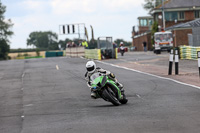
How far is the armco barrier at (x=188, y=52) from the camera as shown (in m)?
33.5

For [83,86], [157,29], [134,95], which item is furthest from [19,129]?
[157,29]

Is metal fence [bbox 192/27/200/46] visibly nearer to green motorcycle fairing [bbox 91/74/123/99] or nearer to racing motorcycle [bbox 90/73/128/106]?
racing motorcycle [bbox 90/73/128/106]

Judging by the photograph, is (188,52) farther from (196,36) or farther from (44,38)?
(44,38)

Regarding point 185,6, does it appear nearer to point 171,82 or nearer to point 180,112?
point 171,82

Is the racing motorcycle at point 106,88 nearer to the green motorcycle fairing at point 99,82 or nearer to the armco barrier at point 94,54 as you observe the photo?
the green motorcycle fairing at point 99,82

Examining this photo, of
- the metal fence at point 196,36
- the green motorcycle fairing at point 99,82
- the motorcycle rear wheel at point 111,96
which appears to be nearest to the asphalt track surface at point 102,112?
the motorcycle rear wheel at point 111,96

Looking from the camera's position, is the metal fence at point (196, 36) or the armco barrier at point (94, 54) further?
the armco barrier at point (94, 54)

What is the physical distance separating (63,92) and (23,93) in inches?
63.9

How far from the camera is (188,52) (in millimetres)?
35031

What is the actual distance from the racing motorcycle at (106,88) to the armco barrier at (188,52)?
22289 mm

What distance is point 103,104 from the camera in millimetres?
12133

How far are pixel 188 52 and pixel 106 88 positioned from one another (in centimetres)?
2457

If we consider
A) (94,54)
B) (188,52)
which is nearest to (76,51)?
(94,54)

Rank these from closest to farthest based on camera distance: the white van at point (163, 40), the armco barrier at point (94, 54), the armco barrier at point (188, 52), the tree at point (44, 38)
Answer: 1. the armco barrier at point (188, 52)
2. the armco barrier at point (94, 54)
3. the white van at point (163, 40)
4. the tree at point (44, 38)
